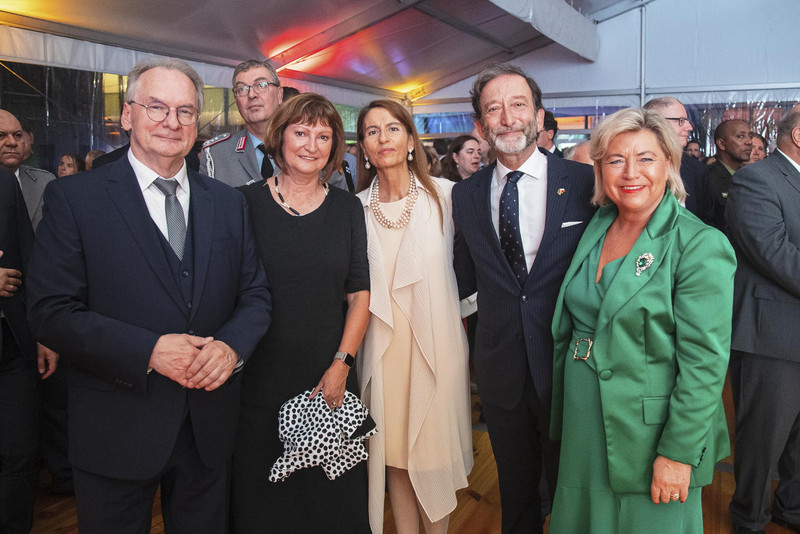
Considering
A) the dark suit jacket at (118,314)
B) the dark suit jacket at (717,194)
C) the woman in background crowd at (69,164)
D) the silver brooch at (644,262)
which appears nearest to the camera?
the dark suit jacket at (118,314)

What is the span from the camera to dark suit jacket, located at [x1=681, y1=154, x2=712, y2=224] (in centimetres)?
343

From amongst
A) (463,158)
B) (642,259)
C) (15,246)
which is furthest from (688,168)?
(15,246)

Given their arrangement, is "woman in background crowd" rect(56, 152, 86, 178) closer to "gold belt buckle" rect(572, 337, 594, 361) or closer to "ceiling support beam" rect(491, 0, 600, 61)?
"ceiling support beam" rect(491, 0, 600, 61)

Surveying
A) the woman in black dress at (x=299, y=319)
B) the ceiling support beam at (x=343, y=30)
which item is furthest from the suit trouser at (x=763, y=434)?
the ceiling support beam at (x=343, y=30)

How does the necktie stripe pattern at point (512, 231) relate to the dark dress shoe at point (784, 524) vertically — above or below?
above

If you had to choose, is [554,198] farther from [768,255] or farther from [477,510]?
[477,510]

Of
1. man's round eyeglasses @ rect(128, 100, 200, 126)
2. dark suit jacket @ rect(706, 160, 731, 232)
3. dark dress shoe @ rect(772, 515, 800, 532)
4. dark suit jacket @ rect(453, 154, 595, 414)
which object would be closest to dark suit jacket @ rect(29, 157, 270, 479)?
man's round eyeglasses @ rect(128, 100, 200, 126)

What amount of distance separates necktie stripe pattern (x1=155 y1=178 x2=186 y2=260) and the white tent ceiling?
12.9ft

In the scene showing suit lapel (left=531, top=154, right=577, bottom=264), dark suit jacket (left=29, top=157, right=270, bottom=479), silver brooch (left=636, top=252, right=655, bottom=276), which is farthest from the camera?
suit lapel (left=531, top=154, right=577, bottom=264)

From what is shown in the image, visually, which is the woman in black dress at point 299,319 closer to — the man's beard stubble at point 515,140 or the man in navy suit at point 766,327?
the man's beard stubble at point 515,140

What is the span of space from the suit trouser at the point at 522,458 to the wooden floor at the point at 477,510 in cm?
56

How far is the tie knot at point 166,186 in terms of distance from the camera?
1656mm

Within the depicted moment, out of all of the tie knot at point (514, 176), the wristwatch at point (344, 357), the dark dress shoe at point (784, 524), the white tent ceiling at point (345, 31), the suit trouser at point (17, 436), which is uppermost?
the white tent ceiling at point (345, 31)

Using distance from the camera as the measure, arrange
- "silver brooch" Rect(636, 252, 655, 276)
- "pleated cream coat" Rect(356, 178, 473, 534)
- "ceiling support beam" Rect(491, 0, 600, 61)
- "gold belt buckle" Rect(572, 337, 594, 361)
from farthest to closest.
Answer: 1. "ceiling support beam" Rect(491, 0, 600, 61)
2. "pleated cream coat" Rect(356, 178, 473, 534)
3. "gold belt buckle" Rect(572, 337, 594, 361)
4. "silver brooch" Rect(636, 252, 655, 276)
